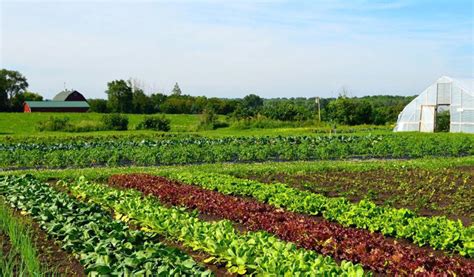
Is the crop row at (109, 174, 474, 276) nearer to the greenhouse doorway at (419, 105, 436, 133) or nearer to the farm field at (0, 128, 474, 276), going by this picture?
the farm field at (0, 128, 474, 276)

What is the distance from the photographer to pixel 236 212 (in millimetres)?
9758

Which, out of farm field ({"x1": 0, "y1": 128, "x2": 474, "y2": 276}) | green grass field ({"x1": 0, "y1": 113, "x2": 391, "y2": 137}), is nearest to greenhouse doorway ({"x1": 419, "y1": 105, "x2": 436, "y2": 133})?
green grass field ({"x1": 0, "y1": 113, "x2": 391, "y2": 137})

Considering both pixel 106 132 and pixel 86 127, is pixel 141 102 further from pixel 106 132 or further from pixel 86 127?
pixel 106 132

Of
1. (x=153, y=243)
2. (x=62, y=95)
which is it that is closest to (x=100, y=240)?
(x=153, y=243)

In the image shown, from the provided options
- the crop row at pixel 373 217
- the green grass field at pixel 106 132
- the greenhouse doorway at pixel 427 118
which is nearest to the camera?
the crop row at pixel 373 217

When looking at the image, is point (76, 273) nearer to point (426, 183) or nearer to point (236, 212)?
point (236, 212)

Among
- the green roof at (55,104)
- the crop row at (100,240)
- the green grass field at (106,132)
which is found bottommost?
the green grass field at (106,132)

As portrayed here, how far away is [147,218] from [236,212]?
170 centimetres

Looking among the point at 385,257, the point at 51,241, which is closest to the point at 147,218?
the point at 51,241

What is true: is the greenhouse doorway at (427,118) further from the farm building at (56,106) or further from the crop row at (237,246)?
the farm building at (56,106)

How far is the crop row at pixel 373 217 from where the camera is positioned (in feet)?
25.4

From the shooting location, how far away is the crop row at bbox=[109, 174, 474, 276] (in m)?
6.54

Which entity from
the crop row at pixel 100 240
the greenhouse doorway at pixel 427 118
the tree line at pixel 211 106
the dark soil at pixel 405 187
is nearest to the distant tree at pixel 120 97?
the tree line at pixel 211 106

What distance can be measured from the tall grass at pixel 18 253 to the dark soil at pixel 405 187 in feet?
22.0
